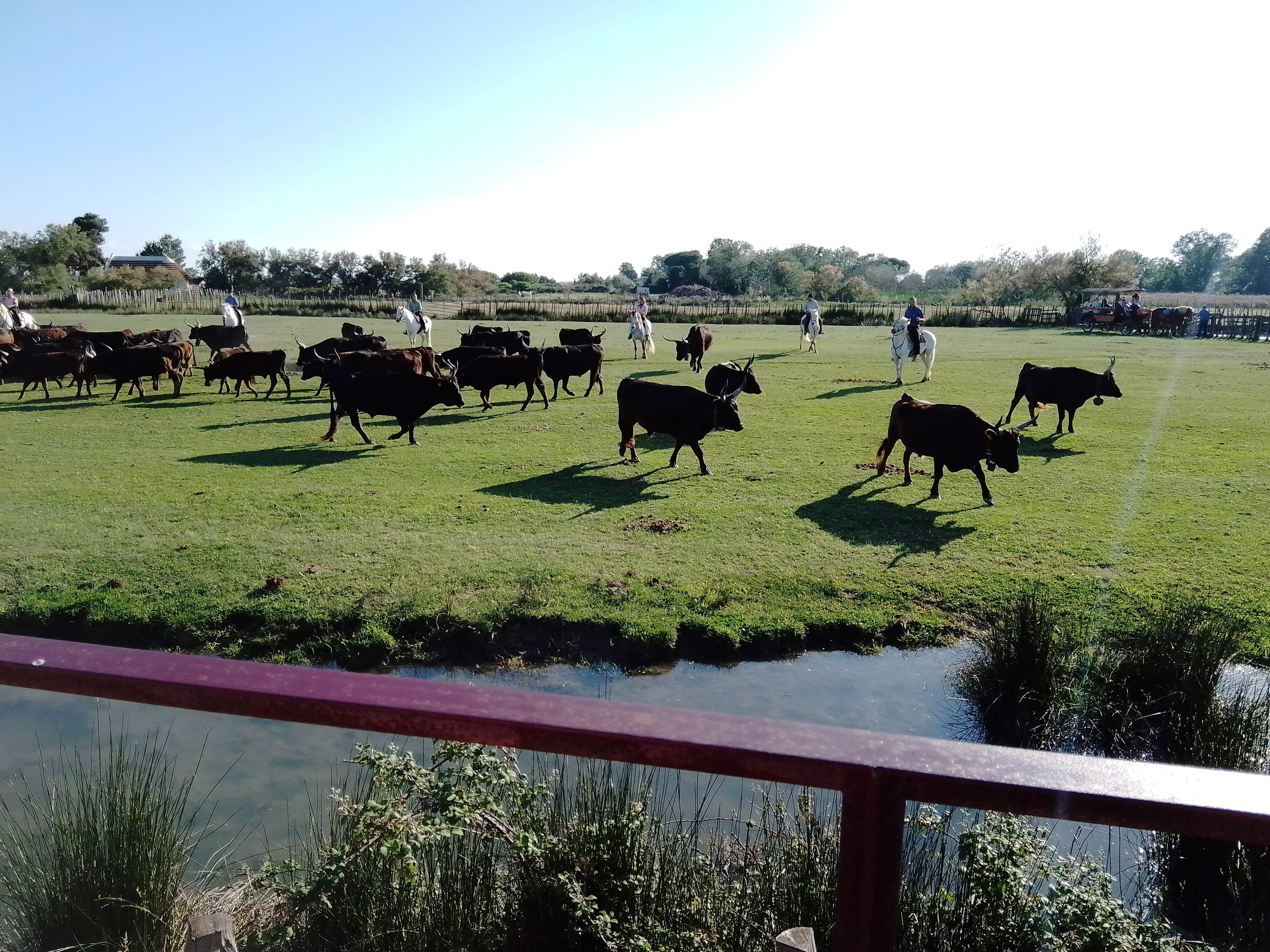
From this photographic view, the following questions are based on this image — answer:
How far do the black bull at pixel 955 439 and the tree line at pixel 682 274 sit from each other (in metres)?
62.3

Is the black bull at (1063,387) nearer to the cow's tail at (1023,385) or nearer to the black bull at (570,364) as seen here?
the cow's tail at (1023,385)

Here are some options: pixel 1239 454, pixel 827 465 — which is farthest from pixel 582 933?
pixel 1239 454

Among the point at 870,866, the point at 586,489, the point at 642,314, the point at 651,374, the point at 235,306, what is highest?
the point at 235,306


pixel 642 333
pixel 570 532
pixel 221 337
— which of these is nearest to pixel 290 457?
pixel 570 532

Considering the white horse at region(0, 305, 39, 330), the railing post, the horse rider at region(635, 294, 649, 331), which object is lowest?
the railing post

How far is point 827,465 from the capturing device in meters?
13.5

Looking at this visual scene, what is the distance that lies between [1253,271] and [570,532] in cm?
13866

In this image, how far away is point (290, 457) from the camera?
45.5 ft

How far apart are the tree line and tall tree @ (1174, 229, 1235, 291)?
0.16 metres

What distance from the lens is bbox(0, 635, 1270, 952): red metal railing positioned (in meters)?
1.33

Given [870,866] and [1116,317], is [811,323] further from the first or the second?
[870,866]

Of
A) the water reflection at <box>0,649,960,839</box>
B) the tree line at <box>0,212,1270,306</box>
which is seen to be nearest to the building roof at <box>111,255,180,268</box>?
the tree line at <box>0,212,1270,306</box>

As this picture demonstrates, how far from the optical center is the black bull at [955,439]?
11172 mm

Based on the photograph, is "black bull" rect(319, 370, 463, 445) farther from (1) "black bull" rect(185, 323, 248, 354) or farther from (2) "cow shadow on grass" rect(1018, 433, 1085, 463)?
(1) "black bull" rect(185, 323, 248, 354)
